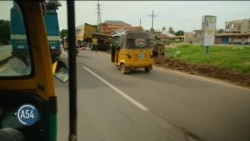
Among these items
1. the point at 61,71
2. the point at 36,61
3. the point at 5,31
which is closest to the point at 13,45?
the point at 5,31

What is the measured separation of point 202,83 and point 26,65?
11.8m

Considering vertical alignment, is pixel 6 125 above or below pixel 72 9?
below

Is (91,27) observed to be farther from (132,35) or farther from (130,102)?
(130,102)

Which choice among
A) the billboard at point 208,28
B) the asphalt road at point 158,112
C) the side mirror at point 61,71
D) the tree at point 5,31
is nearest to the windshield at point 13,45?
the tree at point 5,31

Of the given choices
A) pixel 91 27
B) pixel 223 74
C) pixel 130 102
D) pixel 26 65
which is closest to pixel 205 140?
pixel 130 102

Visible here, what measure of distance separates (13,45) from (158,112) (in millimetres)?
5866

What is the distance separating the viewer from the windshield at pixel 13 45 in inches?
101

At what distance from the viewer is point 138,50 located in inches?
680

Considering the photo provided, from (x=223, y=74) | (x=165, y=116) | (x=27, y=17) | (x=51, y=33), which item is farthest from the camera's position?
(x=51, y=33)

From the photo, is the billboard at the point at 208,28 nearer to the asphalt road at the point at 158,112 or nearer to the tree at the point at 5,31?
the asphalt road at the point at 158,112

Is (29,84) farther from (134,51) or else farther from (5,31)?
(134,51)

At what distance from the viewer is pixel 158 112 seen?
8.22 m

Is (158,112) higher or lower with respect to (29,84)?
lower

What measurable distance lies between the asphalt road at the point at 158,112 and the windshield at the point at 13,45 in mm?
3324
